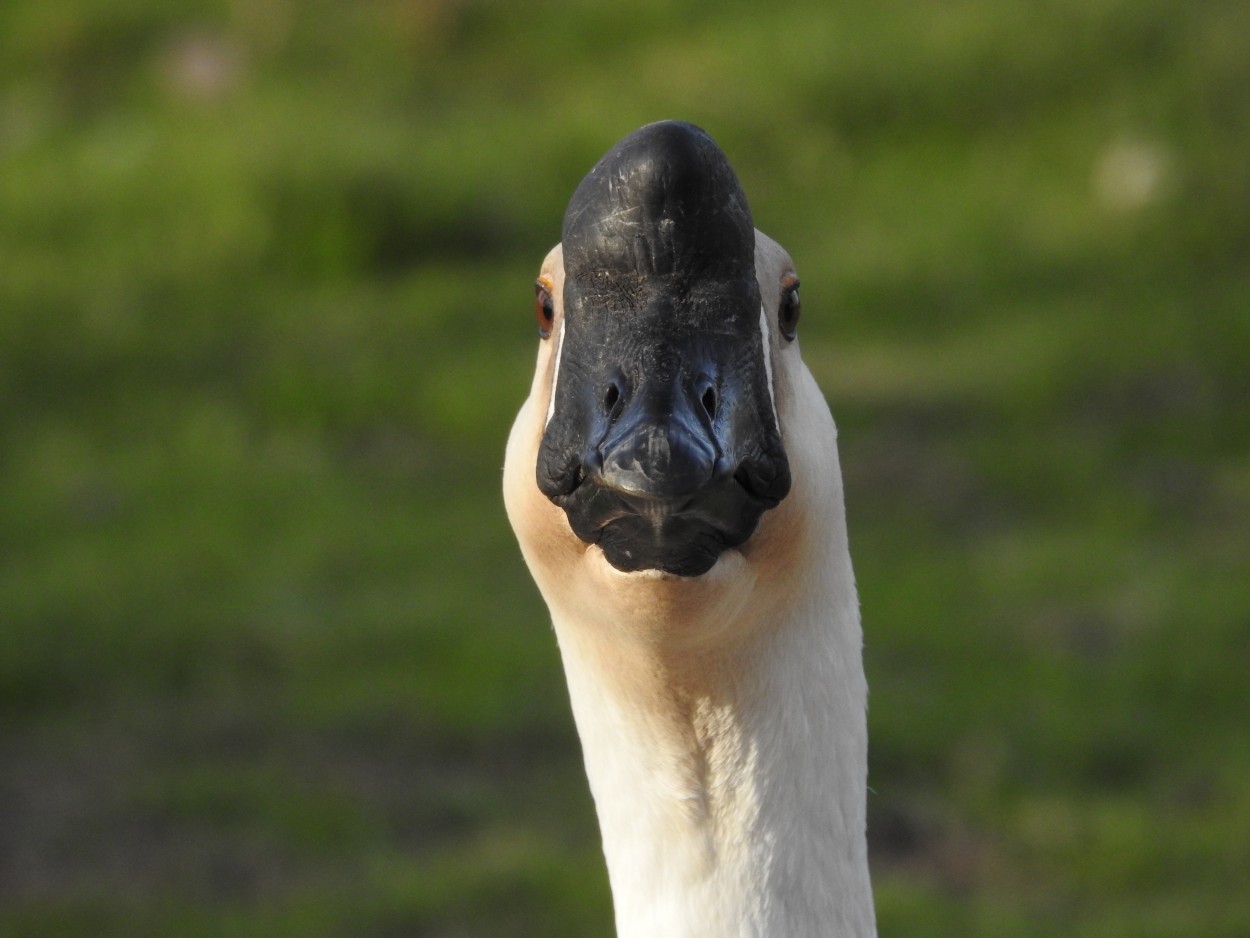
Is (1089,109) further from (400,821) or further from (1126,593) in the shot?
(400,821)

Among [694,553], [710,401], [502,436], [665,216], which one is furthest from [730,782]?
[502,436]

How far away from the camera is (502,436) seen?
7.28 meters

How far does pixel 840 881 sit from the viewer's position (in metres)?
2.33

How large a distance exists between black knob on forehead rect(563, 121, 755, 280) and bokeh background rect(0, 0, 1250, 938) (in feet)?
9.29

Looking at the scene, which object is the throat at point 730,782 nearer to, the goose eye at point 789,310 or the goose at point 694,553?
the goose at point 694,553

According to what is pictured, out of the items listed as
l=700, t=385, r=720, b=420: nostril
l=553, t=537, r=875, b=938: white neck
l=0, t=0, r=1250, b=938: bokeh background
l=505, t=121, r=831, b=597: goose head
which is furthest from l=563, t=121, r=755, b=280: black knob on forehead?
l=0, t=0, r=1250, b=938: bokeh background

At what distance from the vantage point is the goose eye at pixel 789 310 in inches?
84.9

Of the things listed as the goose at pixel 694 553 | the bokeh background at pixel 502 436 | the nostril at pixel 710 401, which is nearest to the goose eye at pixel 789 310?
the goose at pixel 694 553

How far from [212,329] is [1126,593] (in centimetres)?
435

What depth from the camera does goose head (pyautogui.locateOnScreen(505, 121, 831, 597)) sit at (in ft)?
6.05

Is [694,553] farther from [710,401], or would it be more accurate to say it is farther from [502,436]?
[502,436]

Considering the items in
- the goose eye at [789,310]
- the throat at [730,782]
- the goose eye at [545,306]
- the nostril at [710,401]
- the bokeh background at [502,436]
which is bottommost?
the throat at [730,782]

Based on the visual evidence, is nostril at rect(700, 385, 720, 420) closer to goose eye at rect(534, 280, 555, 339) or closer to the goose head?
the goose head

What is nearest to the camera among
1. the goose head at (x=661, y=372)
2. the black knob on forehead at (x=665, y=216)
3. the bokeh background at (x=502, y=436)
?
the goose head at (x=661, y=372)
